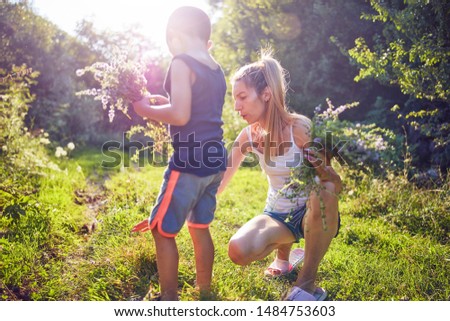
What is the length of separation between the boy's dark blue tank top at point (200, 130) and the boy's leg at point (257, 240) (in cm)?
60

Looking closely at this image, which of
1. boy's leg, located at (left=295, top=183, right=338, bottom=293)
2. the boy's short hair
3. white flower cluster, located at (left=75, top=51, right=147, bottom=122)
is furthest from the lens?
boy's leg, located at (left=295, top=183, right=338, bottom=293)

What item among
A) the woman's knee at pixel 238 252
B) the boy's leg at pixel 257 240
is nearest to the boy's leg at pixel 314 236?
the boy's leg at pixel 257 240

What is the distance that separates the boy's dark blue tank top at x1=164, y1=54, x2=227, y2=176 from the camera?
251cm

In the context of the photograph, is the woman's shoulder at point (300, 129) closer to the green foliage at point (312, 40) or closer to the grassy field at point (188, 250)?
the grassy field at point (188, 250)

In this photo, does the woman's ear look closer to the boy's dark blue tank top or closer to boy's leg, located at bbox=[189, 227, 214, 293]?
the boy's dark blue tank top

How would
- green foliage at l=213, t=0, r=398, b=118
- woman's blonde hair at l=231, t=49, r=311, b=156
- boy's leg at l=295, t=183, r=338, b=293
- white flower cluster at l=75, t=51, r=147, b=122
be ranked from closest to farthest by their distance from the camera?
white flower cluster at l=75, t=51, r=147, b=122 < boy's leg at l=295, t=183, r=338, b=293 < woman's blonde hair at l=231, t=49, r=311, b=156 < green foliage at l=213, t=0, r=398, b=118

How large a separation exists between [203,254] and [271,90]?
1.29 m

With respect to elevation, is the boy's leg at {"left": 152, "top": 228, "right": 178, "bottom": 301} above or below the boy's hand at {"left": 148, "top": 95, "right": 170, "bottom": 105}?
below

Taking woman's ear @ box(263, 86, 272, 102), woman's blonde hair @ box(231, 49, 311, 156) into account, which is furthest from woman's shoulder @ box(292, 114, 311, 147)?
woman's ear @ box(263, 86, 272, 102)

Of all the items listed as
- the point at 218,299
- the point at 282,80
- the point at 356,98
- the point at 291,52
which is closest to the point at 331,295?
the point at 218,299

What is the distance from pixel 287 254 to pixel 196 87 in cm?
158

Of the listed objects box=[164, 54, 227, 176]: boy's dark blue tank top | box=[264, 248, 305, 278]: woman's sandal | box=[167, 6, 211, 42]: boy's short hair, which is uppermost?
box=[167, 6, 211, 42]: boy's short hair

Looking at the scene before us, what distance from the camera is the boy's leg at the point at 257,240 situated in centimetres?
290

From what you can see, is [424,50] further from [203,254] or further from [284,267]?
[203,254]
